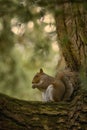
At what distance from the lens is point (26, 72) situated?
15.4ft

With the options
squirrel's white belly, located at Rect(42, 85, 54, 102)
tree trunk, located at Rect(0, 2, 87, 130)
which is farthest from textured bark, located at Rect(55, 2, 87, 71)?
tree trunk, located at Rect(0, 2, 87, 130)

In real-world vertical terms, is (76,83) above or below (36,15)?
below

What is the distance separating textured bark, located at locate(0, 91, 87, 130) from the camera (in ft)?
7.84

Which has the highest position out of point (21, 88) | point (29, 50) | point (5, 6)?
point (5, 6)

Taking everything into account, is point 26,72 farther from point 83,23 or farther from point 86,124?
point 86,124

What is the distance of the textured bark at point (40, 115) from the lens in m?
2.39

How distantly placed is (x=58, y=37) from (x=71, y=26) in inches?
7.6

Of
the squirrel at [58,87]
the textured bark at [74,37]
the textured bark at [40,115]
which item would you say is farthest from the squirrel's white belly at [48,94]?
the textured bark at [40,115]

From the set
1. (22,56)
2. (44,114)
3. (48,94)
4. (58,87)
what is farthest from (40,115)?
(22,56)

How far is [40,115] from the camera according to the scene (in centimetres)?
250

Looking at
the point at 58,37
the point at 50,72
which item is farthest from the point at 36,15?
the point at 50,72

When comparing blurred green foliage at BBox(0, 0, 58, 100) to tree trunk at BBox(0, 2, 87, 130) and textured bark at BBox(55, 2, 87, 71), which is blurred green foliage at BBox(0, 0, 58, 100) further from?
tree trunk at BBox(0, 2, 87, 130)

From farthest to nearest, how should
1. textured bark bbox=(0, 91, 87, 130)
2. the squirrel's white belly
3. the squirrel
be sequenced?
the squirrel's white belly < the squirrel < textured bark bbox=(0, 91, 87, 130)

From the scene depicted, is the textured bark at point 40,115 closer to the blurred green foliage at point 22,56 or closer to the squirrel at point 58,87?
the squirrel at point 58,87
